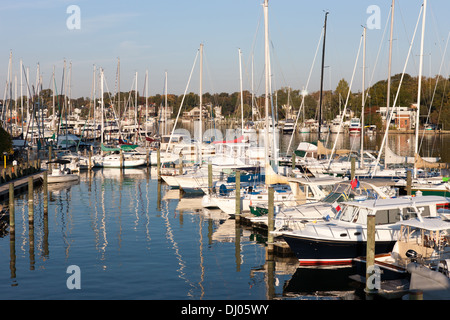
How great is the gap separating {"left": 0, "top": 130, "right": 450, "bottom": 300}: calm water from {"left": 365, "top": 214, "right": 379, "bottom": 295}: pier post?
1.19m

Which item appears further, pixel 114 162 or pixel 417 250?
pixel 114 162

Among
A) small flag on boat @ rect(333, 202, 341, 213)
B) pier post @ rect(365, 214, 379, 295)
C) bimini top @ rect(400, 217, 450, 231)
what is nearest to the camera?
pier post @ rect(365, 214, 379, 295)

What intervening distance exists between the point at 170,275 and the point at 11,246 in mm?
9511

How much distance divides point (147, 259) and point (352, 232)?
32.3ft

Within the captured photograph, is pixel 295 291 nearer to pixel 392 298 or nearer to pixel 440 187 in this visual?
pixel 392 298

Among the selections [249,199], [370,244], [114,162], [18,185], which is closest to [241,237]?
[249,199]

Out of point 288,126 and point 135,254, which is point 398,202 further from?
point 288,126

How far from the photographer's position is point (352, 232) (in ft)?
85.3

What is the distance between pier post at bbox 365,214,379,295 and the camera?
2244cm

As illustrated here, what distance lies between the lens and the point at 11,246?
3034 centimetres

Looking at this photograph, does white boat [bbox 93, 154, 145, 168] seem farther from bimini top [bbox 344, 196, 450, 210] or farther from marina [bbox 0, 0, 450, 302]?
bimini top [bbox 344, 196, 450, 210]

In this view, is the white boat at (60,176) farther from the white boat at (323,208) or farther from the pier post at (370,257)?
the pier post at (370,257)

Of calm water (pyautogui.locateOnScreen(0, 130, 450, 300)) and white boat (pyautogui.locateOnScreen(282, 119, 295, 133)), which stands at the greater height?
white boat (pyautogui.locateOnScreen(282, 119, 295, 133))

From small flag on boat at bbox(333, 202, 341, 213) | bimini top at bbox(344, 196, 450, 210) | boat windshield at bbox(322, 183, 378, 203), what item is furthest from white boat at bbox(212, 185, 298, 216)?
bimini top at bbox(344, 196, 450, 210)
